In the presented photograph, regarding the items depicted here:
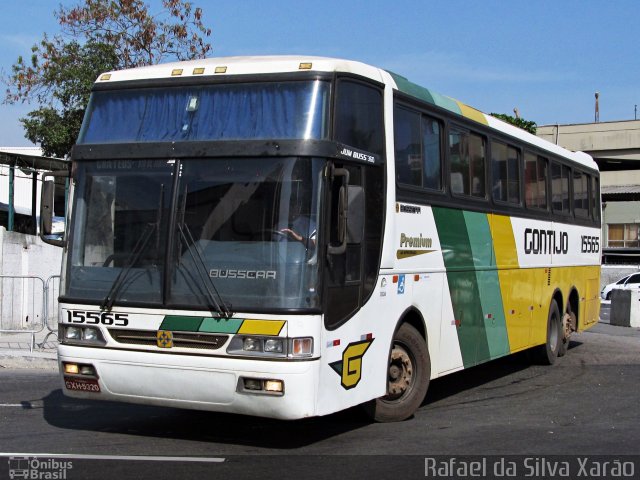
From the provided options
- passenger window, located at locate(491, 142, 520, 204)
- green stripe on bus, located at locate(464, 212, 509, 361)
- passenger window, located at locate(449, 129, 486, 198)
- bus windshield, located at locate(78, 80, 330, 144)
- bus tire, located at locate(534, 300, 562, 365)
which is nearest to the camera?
bus windshield, located at locate(78, 80, 330, 144)

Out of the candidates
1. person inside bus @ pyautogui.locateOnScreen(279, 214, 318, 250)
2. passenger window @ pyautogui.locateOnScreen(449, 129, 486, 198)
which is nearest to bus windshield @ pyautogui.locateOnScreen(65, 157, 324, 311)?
person inside bus @ pyautogui.locateOnScreen(279, 214, 318, 250)

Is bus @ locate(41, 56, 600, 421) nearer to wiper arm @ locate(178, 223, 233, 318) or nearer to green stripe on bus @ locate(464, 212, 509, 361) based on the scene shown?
wiper arm @ locate(178, 223, 233, 318)

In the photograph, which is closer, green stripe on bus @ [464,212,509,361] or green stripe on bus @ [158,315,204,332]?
green stripe on bus @ [158,315,204,332]

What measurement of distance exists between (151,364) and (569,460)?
3577 millimetres

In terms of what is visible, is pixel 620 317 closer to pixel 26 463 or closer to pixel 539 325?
pixel 539 325

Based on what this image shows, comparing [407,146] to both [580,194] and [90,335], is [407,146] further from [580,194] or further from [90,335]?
[580,194]

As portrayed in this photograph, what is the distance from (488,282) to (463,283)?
88 centimetres

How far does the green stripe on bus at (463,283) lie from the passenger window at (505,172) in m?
1.32

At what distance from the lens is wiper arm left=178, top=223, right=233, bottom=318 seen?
7231 mm

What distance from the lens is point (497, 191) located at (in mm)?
11453

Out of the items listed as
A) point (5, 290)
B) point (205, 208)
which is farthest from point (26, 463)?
point (5, 290)

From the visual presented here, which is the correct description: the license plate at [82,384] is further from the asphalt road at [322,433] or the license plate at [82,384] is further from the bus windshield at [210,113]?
the bus windshield at [210,113]

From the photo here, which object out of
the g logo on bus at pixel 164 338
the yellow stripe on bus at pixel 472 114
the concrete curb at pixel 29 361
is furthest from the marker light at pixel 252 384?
the concrete curb at pixel 29 361

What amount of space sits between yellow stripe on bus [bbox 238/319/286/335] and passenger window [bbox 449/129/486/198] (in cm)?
371
